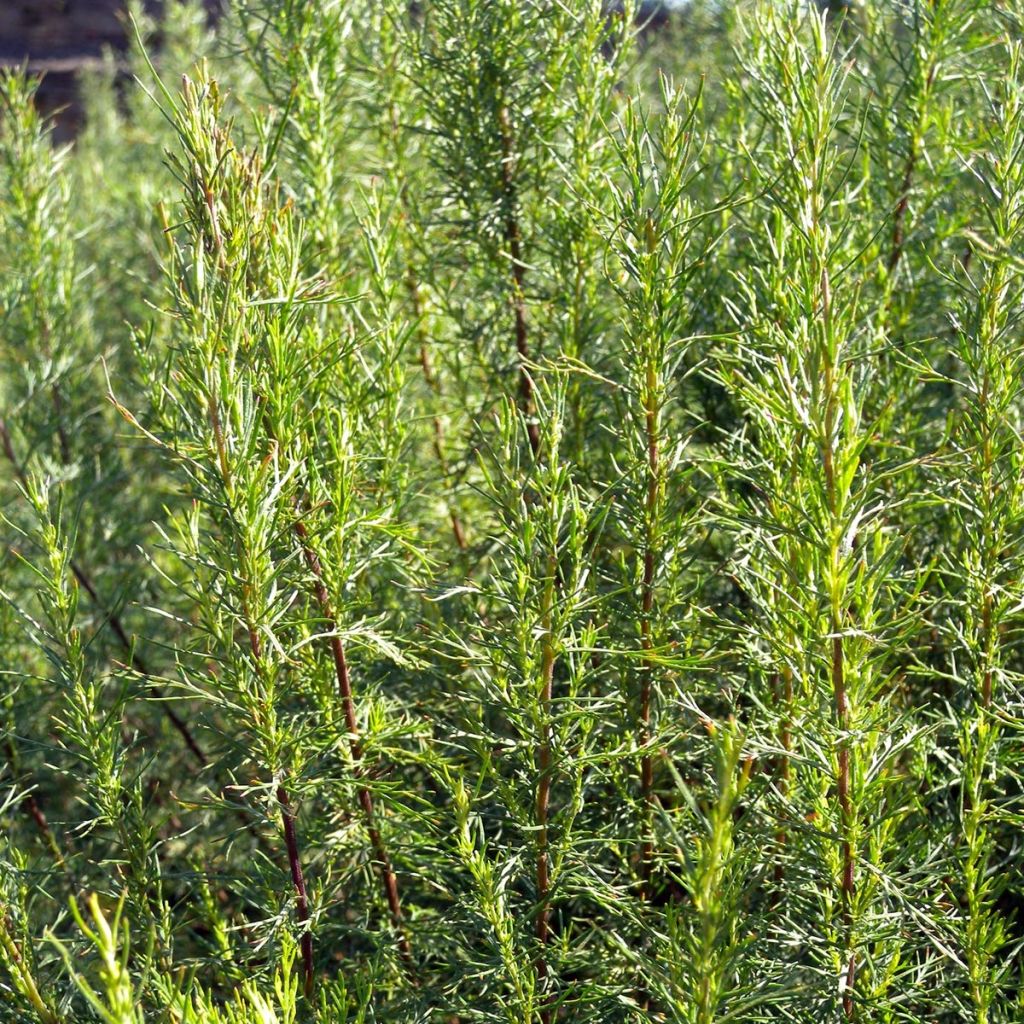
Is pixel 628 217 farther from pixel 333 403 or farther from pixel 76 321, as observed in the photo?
pixel 76 321

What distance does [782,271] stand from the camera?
1246 millimetres

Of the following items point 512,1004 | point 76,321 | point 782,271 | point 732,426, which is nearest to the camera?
point 512,1004

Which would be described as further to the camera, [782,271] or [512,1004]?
[782,271]

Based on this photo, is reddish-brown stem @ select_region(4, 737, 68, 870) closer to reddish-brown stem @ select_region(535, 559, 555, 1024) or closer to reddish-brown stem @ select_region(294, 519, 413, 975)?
reddish-brown stem @ select_region(294, 519, 413, 975)

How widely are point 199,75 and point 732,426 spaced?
3.09 ft

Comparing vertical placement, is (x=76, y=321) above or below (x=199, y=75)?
below

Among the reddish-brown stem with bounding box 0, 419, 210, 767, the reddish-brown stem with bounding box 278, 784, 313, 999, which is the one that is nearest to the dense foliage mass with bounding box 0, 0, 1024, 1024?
the reddish-brown stem with bounding box 278, 784, 313, 999

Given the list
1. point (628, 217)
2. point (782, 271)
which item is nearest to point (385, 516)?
point (628, 217)

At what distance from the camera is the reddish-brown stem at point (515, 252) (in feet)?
5.52

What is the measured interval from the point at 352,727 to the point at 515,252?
82cm

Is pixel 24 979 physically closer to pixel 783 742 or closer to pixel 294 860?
pixel 294 860

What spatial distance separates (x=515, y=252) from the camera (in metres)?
1.73

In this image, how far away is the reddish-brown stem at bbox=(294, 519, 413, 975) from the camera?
1285mm

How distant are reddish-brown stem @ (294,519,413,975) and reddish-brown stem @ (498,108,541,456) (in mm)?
474
